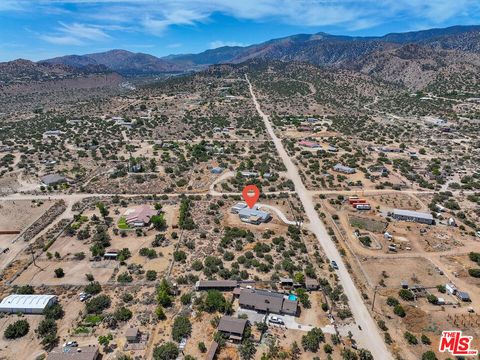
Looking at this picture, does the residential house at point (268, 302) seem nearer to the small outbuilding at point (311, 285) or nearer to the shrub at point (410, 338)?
the small outbuilding at point (311, 285)

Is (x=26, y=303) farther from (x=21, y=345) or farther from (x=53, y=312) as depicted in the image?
(x=21, y=345)

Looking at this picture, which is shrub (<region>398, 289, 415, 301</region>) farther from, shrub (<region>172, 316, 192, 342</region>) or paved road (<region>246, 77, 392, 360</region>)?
shrub (<region>172, 316, 192, 342</region>)

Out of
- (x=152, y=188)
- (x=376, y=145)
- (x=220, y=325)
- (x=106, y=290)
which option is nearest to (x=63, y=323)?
(x=106, y=290)

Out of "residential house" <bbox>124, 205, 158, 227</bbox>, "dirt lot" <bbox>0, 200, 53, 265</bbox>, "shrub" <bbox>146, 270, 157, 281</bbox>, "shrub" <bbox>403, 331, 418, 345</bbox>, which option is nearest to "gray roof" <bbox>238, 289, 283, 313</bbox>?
"shrub" <bbox>146, 270, 157, 281</bbox>

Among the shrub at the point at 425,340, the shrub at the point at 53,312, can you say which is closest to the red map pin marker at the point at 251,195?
the shrub at the point at 53,312

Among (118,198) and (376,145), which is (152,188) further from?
(376,145)

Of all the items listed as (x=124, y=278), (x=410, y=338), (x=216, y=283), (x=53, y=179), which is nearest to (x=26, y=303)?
(x=124, y=278)
